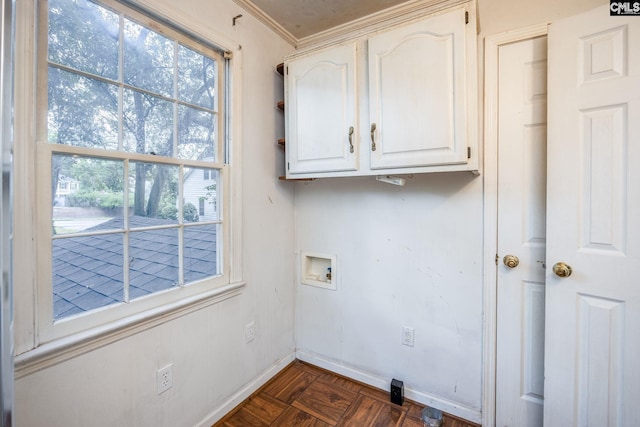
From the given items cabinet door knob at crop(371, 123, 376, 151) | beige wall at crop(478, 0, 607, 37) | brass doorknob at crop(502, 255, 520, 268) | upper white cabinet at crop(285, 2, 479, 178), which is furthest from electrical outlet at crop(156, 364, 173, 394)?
beige wall at crop(478, 0, 607, 37)

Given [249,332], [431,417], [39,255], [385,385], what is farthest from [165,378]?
[431,417]

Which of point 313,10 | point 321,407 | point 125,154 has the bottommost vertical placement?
point 321,407

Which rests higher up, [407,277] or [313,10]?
[313,10]

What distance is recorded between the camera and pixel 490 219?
146cm

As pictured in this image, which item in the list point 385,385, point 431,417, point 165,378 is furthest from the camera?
point 385,385

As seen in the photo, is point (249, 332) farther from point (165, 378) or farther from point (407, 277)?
point (407, 277)

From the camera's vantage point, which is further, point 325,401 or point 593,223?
point 325,401

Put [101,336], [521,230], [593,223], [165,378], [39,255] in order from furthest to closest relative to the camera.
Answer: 1. [521,230]
2. [165,378]
3. [593,223]
4. [101,336]
5. [39,255]

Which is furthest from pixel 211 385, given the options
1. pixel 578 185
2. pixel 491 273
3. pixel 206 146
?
pixel 578 185

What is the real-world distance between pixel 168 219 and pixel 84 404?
78 cm

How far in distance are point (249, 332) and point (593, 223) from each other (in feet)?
6.13

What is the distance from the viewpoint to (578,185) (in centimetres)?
120

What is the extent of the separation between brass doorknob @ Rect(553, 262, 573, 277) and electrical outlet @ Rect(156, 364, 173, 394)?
1.86 metres

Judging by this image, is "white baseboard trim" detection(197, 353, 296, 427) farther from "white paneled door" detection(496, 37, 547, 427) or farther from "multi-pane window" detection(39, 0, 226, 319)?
"white paneled door" detection(496, 37, 547, 427)
